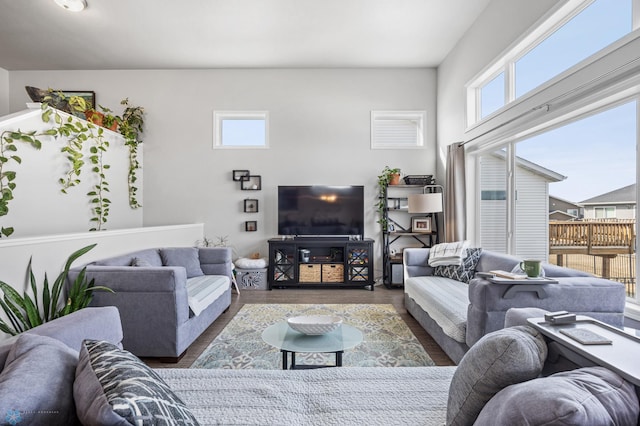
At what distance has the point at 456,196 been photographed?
4078 millimetres

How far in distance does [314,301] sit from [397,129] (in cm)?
300

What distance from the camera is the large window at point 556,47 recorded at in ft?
6.98

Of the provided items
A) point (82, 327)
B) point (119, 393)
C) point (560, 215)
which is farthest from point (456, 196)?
point (119, 393)

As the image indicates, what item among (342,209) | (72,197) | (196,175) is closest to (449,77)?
(342,209)

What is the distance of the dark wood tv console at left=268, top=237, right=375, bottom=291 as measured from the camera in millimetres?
4559

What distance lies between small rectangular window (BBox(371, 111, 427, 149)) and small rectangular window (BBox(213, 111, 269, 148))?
175 centimetres

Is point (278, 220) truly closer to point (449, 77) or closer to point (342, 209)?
point (342, 209)

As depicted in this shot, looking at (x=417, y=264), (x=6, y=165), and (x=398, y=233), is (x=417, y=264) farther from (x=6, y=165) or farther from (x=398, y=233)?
(x=6, y=165)

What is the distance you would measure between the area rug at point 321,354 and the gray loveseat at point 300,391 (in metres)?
1.18

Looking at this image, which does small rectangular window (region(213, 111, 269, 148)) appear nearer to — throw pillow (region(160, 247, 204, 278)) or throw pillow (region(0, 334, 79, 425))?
throw pillow (region(160, 247, 204, 278))

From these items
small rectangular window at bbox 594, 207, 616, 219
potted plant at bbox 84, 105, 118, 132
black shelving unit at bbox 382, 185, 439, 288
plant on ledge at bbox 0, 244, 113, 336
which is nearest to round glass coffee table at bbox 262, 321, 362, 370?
plant on ledge at bbox 0, 244, 113, 336

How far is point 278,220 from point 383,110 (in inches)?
94.5

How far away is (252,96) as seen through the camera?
5.00m

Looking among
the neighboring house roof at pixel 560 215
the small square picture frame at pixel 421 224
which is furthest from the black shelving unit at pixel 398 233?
the neighboring house roof at pixel 560 215
